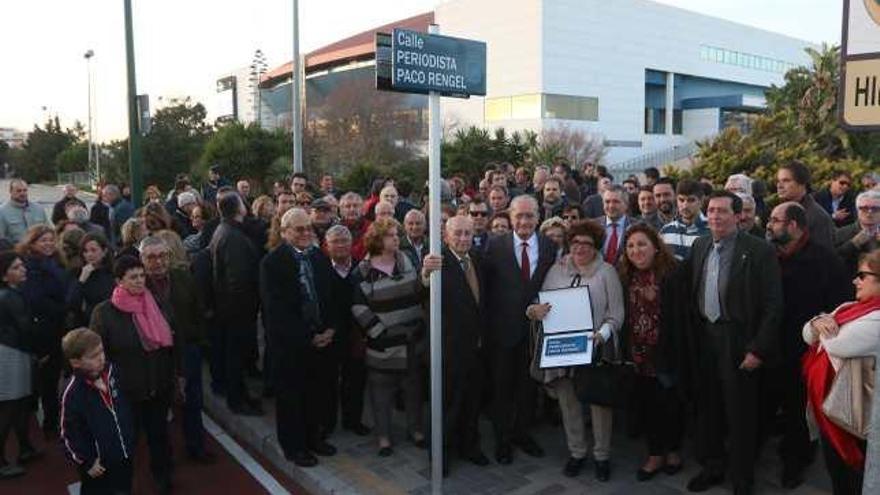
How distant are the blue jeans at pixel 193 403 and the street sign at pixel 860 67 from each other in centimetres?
452

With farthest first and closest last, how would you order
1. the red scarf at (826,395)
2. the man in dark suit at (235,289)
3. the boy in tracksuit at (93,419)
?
the man in dark suit at (235,289)
the boy in tracksuit at (93,419)
the red scarf at (826,395)

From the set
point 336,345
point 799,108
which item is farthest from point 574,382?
point 799,108

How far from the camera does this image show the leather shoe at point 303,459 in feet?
16.8

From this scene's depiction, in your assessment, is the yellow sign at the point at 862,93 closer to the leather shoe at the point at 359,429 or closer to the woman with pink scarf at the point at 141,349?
the woman with pink scarf at the point at 141,349

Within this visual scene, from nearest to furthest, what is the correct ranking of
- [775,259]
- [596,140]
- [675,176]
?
[775,259]
[675,176]
[596,140]

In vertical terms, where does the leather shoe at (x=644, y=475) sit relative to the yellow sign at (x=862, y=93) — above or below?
below

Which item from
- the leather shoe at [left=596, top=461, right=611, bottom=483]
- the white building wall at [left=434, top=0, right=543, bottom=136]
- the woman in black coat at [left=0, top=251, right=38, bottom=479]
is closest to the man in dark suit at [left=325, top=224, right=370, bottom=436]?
the leather shoe at [left=596, top=461, right=611, bottom=483]

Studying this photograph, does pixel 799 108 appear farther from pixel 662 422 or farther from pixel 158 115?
pixel 158 115

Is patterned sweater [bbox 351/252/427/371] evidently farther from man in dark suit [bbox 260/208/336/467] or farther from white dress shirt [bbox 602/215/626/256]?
white dress shirt [bbox 602/215/626/256]

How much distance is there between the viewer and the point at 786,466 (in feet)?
15.1

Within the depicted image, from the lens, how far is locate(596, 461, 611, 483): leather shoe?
4762 millimetres

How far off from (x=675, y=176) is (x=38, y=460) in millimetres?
11418

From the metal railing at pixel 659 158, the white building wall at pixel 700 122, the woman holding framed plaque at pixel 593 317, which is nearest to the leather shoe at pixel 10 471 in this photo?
the woman holding framed plaque at pixel 593 317

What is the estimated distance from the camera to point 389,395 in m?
5.35
